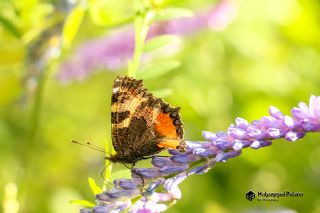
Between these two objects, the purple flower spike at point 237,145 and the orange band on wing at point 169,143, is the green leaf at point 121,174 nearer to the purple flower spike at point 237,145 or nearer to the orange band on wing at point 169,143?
the orange band on wing at point 169,143

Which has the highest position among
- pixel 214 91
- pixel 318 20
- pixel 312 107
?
pixel 318 20

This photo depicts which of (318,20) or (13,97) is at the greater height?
(318,20)

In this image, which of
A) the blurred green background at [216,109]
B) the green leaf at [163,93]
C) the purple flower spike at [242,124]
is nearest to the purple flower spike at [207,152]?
the purple flower spike at [242,124]

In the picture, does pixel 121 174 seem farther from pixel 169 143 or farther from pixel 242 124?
pixel 242 124

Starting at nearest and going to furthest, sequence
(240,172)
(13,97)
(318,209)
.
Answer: (13,97) < (318,209) < (240,172)

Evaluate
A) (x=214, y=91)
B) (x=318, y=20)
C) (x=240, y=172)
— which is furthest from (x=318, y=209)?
(x=318, y=20)

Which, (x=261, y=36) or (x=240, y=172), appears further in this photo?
(x=261, y=36)

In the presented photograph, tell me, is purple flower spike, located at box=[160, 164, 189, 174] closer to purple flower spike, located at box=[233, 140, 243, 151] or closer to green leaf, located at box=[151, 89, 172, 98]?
purple flower spike, located at box=[233, 140, 243, 151]

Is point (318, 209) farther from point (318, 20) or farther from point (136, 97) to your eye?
point (136, 97)

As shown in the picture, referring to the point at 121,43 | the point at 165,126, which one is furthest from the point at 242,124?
the point at 121,43
